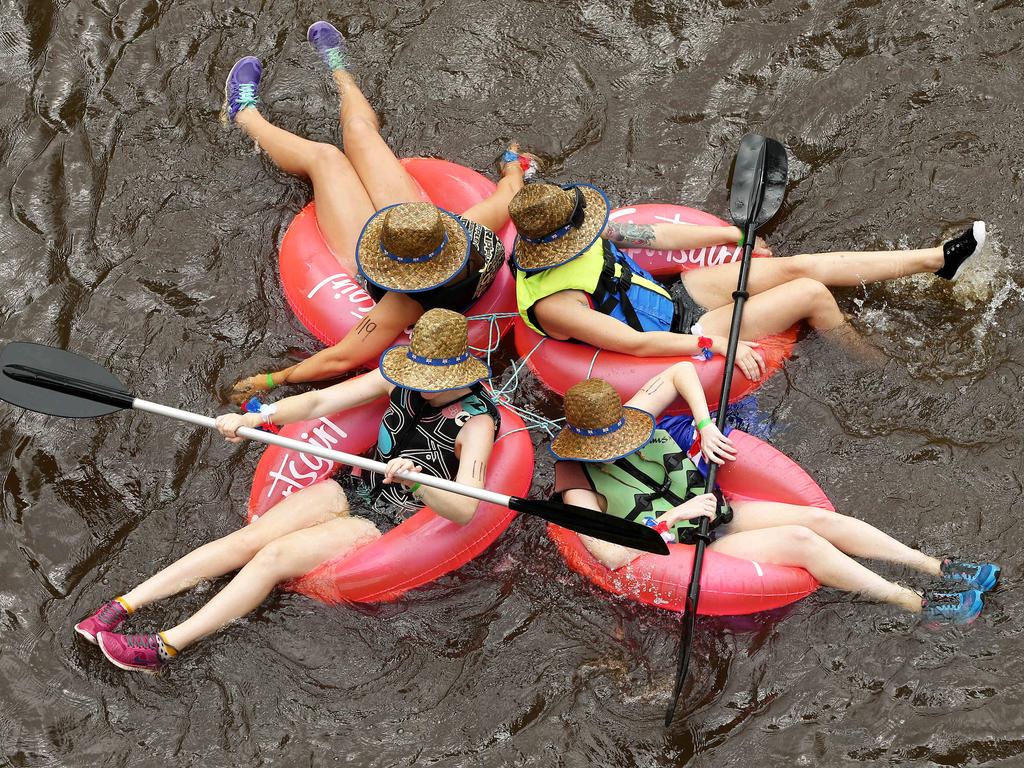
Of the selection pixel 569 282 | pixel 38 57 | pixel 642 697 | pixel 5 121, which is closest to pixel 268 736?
pixel 642 697

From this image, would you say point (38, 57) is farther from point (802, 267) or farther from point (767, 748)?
point (767, 748)

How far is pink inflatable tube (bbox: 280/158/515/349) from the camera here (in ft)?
16.8

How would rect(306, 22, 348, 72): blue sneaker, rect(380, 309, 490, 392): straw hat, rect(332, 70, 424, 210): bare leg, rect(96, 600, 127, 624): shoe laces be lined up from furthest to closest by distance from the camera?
rect(306, 22, 348, 72): blue sneaker → rect(332, 70, 424, 210): bare leg → rect(96, 600, 127, 624): shoe laces → rect(380, 309, 490, 392): straw hat

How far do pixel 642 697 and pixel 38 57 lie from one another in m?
5.49

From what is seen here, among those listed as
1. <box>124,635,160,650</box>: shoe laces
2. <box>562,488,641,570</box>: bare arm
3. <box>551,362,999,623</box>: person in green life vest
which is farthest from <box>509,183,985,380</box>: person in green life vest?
<box>124,635,160,650</box>: shoe laces

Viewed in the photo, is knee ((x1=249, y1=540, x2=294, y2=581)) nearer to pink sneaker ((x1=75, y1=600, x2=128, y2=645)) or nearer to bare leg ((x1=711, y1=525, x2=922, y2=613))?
pink sneaker ((x1=75, y1=600, x2=128, y2=645))

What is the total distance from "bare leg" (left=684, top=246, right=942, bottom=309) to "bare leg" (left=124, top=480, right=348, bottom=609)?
2068mm

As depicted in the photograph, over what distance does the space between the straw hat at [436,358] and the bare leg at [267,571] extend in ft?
2.54

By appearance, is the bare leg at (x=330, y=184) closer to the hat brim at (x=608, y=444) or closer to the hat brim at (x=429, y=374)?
the hat brim at (x=429, y=374)

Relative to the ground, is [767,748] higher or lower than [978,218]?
lower

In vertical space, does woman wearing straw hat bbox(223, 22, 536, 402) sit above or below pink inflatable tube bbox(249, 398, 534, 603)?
above

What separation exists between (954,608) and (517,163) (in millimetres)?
3204

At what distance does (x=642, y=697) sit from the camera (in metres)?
4.20

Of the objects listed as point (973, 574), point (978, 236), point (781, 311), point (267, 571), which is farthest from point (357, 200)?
point (973, 574)
